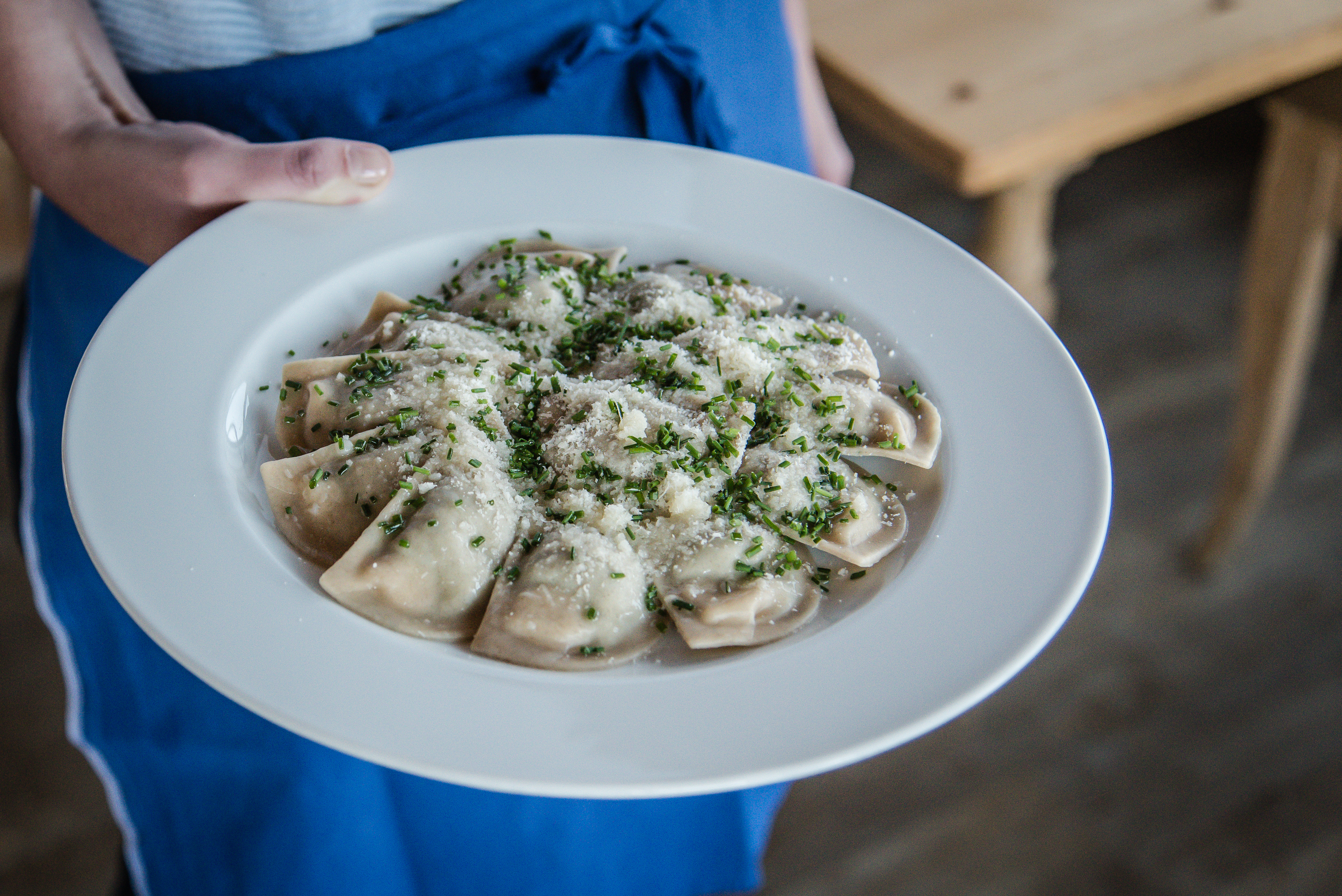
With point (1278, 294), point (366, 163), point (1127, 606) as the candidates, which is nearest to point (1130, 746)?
point (1127, 606)

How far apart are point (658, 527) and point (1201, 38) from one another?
70.5 inches

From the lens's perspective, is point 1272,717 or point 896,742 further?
point 1272,717

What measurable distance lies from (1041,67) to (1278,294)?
41.6 inches

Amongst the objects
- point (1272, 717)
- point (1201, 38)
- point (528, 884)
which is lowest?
point (1272, 717)

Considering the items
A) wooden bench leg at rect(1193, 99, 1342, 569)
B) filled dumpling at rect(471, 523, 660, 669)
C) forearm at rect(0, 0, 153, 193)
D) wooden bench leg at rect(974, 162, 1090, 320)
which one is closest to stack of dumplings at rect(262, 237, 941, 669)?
filled dumpling at rect(471, 523, 660, 669)

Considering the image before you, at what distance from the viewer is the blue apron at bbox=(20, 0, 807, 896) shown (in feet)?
4.89

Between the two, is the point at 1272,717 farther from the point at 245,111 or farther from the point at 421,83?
the point at 245,111

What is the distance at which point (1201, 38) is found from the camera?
224cm

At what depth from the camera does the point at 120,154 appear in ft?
4.68

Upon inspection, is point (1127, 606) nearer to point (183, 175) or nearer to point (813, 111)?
point (813, 111)

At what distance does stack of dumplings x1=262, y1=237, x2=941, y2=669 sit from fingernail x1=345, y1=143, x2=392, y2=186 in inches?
6.1

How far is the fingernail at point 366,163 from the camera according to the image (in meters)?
1.39

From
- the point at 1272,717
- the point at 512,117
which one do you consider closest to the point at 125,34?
the point at 512,117

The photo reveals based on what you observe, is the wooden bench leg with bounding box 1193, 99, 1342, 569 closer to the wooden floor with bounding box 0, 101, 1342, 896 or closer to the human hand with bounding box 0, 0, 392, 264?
the wooden floor with bounding box 0, 101, 1342, 896
